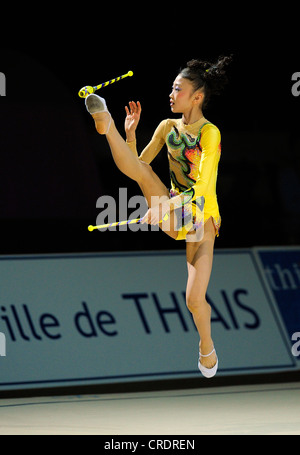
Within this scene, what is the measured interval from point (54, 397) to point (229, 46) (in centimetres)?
355

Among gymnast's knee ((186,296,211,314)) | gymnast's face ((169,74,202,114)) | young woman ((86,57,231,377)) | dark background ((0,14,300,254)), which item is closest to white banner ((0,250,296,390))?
dark background ((0,14,300,254))

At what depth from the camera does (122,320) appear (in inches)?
302

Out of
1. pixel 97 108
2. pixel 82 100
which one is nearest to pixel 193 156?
pixel 97 108

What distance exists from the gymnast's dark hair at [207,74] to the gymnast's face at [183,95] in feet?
0.10

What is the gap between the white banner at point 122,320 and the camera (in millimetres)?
7379

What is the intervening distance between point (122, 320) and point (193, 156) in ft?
9.51

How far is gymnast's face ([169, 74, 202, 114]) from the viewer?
5.04 metres

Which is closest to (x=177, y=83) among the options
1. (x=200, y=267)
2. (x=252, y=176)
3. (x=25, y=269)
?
Answer: (x=200, y=267)

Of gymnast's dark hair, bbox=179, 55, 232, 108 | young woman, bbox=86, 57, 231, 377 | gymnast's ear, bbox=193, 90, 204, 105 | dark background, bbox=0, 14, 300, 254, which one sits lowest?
young woman, bbox=86, 57, 231, 377

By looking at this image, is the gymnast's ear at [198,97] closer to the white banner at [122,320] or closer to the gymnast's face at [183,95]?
the gymnast's face at [183,95]

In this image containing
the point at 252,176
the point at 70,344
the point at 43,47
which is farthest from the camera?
the point at 252,176

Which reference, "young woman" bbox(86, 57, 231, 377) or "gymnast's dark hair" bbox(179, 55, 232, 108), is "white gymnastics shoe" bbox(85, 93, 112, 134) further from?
"gymnast's dark hair" bbox(179, 55, 232, 108)
